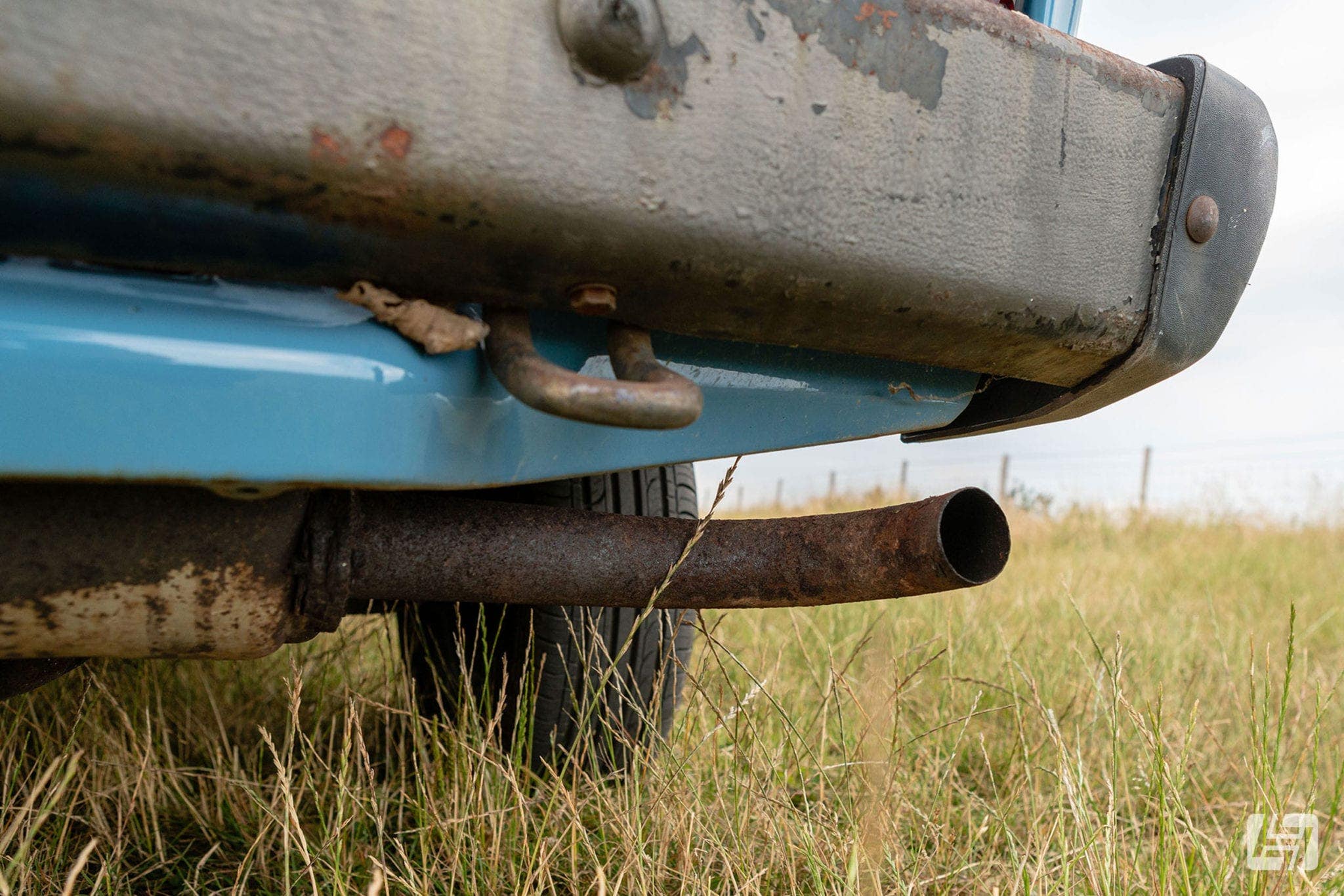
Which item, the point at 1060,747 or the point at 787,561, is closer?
the point at 787,561

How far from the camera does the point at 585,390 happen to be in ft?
2.08

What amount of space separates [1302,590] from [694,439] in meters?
4.28

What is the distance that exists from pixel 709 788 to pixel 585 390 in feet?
3.67

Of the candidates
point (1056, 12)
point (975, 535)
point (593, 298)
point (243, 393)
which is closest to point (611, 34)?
point (593, 298)

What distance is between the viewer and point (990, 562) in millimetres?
921

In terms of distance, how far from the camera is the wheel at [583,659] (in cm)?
134

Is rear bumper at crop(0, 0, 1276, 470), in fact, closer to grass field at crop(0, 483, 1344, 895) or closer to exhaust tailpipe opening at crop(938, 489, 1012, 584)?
exhaust tailpipe opening at crop(938, 489, 1012, 584)

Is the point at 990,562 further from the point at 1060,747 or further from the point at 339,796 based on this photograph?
the point at 339,796

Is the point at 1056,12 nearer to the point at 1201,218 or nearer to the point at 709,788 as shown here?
the point at 1201,218

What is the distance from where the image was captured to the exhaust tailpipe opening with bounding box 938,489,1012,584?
0.91 m

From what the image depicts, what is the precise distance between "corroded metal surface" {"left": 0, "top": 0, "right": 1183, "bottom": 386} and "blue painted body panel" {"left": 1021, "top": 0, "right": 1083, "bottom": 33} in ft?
1.04

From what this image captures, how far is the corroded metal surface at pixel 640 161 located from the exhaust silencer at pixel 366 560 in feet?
0.65

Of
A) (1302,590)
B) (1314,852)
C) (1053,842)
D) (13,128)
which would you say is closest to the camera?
(13,128)

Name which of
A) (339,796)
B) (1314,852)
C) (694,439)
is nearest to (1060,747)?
(1314,852)
